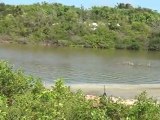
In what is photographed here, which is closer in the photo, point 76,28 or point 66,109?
point 66,109

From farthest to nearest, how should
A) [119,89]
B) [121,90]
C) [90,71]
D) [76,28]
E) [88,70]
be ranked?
[76,28]
[88,70]
[90,71]
[119,89]
[121,90]

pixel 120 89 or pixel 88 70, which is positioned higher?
pixel 120 89

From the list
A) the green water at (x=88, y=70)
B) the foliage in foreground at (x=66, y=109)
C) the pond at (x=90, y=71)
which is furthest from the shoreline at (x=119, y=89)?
the foliage in foreground at (x=66, y=109)

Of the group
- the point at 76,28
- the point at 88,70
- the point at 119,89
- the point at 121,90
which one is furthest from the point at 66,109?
the point at 76,28

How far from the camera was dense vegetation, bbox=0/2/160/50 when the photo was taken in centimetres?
8206

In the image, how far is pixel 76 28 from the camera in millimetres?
83562

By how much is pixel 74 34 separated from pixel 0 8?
645 inches

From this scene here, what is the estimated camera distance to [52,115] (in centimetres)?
1219

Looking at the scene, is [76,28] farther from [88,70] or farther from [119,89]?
[119,89]

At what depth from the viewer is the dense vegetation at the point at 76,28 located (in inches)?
3231

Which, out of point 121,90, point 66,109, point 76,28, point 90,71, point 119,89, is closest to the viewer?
point 66,109

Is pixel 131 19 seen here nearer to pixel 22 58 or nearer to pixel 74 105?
pixel 22 58

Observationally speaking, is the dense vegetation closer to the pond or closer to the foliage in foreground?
the pond

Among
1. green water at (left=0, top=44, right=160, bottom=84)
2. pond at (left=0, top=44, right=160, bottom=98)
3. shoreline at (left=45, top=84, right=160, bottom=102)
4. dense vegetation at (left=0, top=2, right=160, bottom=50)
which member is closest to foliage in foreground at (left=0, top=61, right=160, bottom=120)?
shoreline at (left=45, top=84, right=160, bottom=102)
